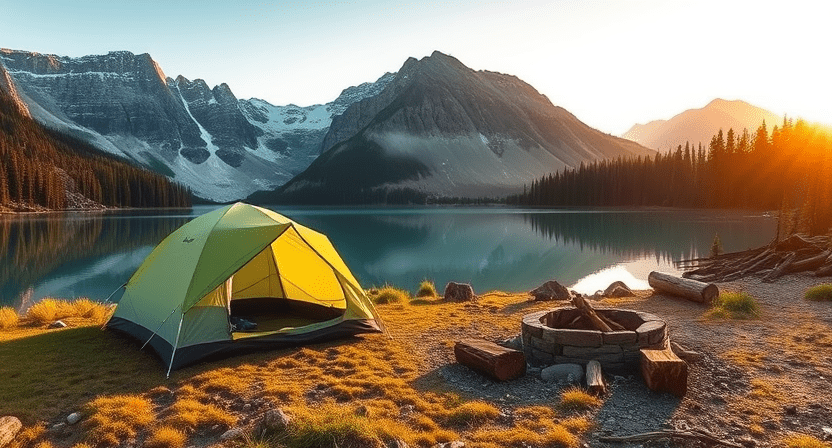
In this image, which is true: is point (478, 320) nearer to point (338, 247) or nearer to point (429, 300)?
point (429, 300)

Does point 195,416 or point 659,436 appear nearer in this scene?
point 659,436

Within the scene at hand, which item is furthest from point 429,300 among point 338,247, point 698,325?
point 338,247

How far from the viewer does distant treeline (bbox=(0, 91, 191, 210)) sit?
82875 mm

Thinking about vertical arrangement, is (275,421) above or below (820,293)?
below

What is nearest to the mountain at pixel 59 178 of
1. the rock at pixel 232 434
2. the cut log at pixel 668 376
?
the rock at pixel 232 434

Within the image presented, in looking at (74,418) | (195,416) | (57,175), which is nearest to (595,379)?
(195,416)

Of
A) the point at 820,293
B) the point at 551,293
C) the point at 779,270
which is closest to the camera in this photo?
the point at 820,293

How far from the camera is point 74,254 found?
34.2 metres

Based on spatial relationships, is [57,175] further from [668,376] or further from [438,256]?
[668,376]

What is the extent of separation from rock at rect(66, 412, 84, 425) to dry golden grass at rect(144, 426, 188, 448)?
1.26 meters

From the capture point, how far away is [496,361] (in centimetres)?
761

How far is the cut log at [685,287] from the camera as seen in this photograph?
1370cm

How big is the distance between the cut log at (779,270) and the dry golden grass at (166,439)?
1985cm

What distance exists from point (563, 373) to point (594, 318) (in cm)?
154
